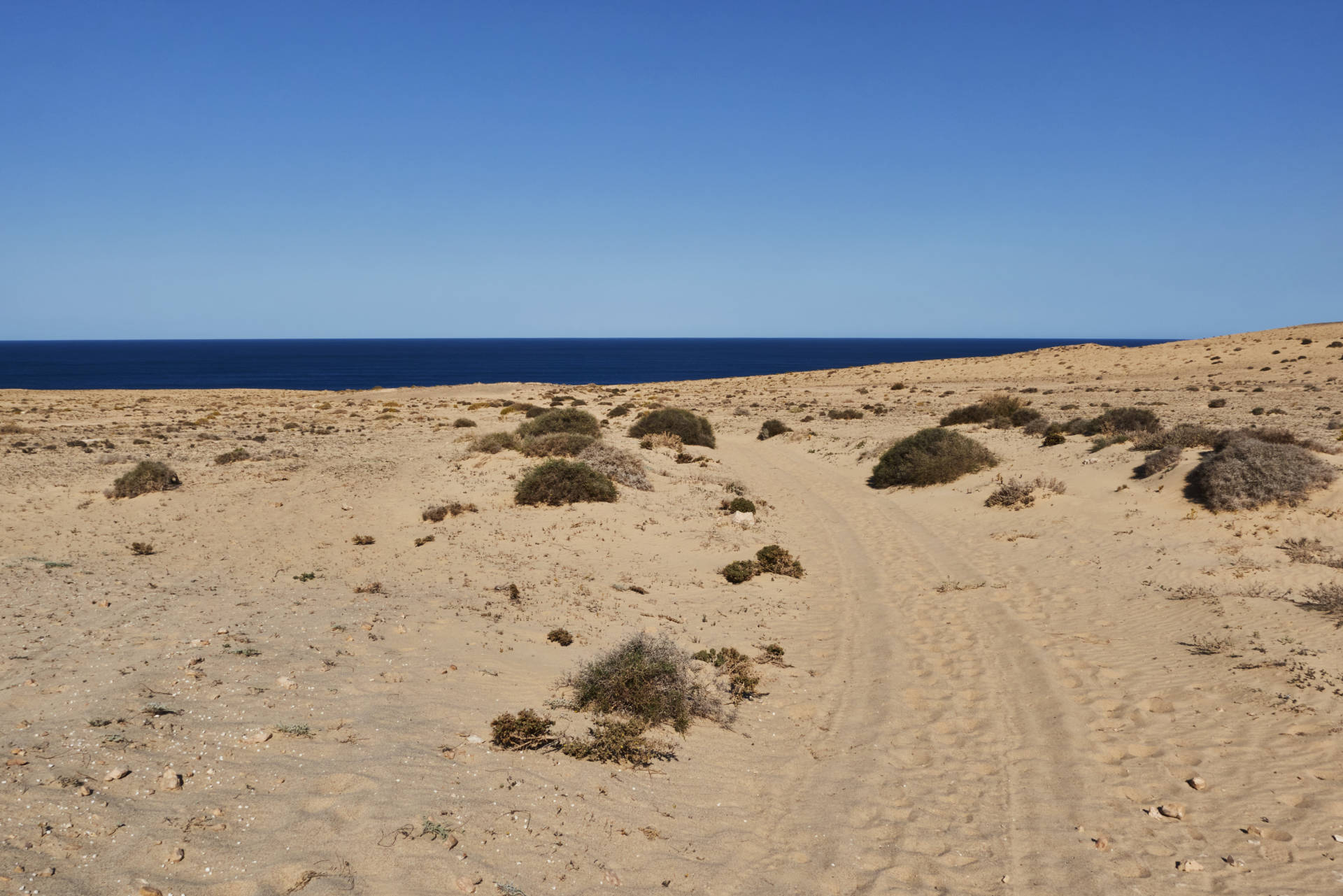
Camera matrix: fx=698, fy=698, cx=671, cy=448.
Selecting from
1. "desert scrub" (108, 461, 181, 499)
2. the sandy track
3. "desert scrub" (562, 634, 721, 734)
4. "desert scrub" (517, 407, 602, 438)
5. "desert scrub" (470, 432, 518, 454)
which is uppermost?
"desert scrub" (517, 407, 602, 438)

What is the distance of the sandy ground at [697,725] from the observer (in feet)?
16.4

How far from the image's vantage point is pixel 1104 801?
6262 mm

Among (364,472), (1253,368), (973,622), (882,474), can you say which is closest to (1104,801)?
(973,622)

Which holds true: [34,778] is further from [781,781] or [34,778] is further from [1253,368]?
[1253,368]

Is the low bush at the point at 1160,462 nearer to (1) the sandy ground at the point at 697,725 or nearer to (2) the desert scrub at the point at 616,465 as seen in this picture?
(1) the sandy ground at the point at 697,725

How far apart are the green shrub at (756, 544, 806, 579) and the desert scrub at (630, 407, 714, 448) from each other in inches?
562

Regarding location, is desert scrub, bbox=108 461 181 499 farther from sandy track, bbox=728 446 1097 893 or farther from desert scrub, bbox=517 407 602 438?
sandy track, bbox=728 446 1097 893

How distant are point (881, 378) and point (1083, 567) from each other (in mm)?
54327

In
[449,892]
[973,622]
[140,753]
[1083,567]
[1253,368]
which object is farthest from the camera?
[1253,368]

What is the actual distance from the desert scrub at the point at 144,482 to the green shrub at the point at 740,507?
1473 cm

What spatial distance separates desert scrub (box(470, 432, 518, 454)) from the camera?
2216 centimetres

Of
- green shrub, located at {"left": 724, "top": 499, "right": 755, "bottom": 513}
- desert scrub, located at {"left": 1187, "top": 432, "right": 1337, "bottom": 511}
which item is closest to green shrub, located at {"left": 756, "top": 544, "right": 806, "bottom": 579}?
green shrub, located at {"left": 724, "top": 499, "right": 755, "bottom": 513}

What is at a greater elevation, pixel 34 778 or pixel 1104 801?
pixel 34 778

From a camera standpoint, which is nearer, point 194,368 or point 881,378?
point 881,378
